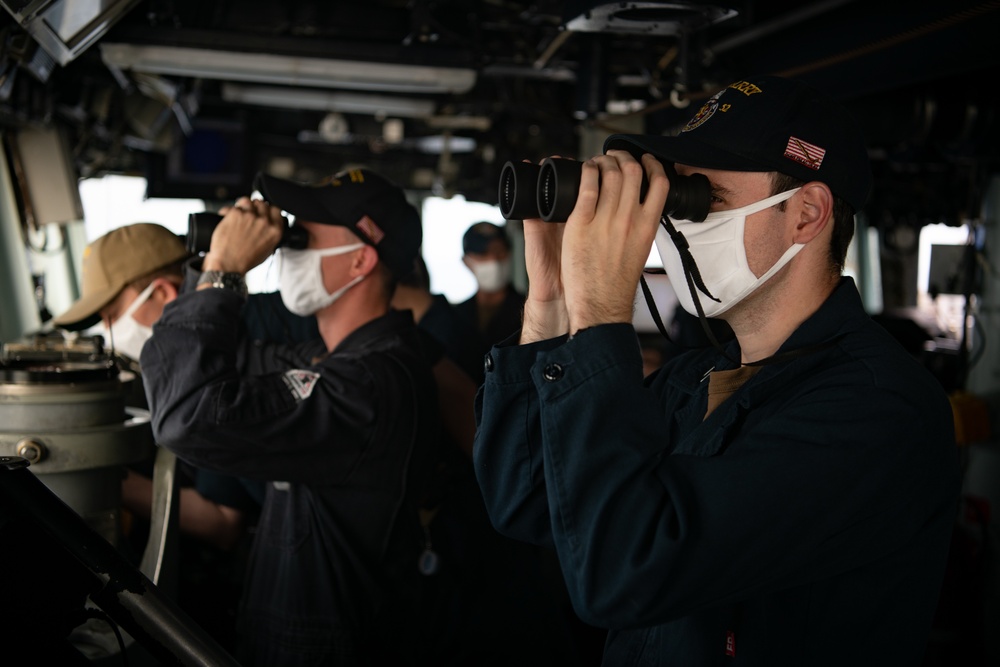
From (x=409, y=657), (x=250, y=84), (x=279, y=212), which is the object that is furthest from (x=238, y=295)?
(x=250, y=84)

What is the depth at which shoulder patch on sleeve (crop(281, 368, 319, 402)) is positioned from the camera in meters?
1.88

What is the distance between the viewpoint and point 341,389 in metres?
1.92

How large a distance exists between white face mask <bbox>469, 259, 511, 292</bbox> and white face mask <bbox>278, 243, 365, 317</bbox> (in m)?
2.87

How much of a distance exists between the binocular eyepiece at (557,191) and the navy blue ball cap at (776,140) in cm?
3

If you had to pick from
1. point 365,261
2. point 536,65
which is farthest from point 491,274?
point 365,261

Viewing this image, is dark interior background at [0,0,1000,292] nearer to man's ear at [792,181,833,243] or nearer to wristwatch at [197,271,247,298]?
wristwatch at [197,271,247,298]

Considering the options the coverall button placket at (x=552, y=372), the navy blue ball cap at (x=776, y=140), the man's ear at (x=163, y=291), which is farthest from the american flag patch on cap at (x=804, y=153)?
the man's ear at (x=163, y=291)

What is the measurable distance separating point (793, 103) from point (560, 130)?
4.51 metres

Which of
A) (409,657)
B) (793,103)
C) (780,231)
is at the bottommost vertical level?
(409,657)

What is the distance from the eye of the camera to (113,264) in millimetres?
2432

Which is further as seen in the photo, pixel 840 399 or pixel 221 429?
pixel 221 429

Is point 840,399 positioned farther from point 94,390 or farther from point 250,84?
point 250,84

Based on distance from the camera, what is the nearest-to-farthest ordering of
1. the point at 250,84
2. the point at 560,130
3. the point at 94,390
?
the point at 94,390 → the point at 250,84 → the point at 560,130

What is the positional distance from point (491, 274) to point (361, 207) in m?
2.86
